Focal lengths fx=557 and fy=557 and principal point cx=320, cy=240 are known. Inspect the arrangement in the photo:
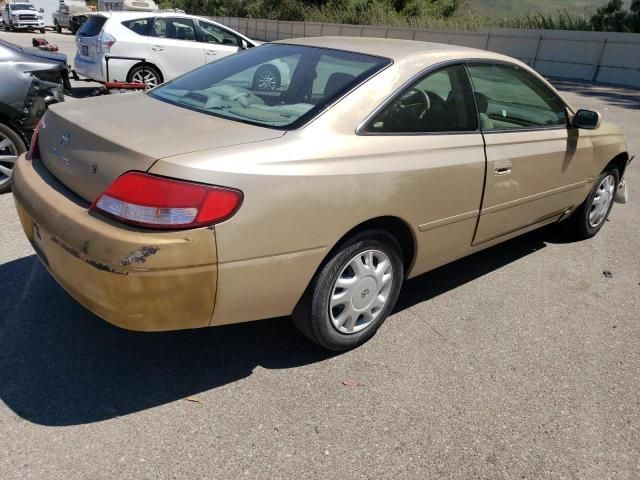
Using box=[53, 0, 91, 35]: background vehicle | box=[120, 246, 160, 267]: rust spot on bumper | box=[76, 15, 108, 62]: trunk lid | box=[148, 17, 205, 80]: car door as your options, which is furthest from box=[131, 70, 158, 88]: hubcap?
box=[53, 0, 91, 35]: background vehicle

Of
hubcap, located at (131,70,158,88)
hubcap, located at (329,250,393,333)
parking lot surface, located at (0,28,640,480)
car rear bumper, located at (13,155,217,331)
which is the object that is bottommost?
parking lot surface, located at (0,28,640,480)

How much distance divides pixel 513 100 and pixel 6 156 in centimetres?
433

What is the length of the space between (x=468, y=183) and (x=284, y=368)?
1.49 m

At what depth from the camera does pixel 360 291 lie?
297 centimetres

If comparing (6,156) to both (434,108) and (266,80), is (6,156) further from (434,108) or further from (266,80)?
(434,108)

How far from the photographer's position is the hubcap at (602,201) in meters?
4.85

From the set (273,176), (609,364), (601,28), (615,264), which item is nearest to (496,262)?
(615,264)

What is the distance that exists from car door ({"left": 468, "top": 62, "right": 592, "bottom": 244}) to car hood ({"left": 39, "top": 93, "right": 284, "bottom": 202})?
159cm

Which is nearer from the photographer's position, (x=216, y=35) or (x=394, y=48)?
(x=394, y=48)

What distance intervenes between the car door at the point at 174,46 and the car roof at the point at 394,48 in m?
7.44

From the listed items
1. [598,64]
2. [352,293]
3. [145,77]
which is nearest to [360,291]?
[352,293]

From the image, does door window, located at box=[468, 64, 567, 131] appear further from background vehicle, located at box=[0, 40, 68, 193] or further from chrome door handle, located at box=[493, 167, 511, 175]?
background vehicle, located at box=[0, 40, 68, 193]

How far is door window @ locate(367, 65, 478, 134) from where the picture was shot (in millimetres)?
2936

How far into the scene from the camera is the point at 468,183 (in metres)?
3.25
